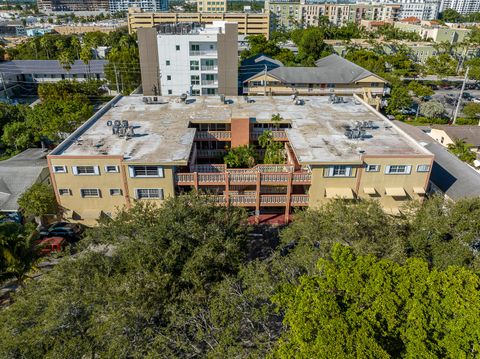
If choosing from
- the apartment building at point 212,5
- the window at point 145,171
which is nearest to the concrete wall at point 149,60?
the window at point 145,171

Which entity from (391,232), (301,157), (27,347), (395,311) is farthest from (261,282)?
(301,157)

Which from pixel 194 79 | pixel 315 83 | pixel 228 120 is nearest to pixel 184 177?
pixel 228 120

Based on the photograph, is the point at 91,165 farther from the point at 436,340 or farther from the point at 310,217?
the point at 436,340

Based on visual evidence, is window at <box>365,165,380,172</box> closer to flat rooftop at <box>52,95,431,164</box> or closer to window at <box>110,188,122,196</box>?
flat rooftop at <box>52,95,431,164</box>

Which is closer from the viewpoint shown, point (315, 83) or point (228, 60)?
point (228, 60)

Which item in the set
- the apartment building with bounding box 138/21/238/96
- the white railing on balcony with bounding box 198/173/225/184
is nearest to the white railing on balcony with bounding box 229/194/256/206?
the white railing on balcony with bounding box 198/173/225/184

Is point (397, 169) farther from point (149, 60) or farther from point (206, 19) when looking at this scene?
point (206, 19)

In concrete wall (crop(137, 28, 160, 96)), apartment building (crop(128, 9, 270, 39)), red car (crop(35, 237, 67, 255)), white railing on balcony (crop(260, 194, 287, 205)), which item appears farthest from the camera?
apartment building (crop(128, 9, 270, 39))

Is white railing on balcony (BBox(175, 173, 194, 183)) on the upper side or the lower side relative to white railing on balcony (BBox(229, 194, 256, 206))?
upper
